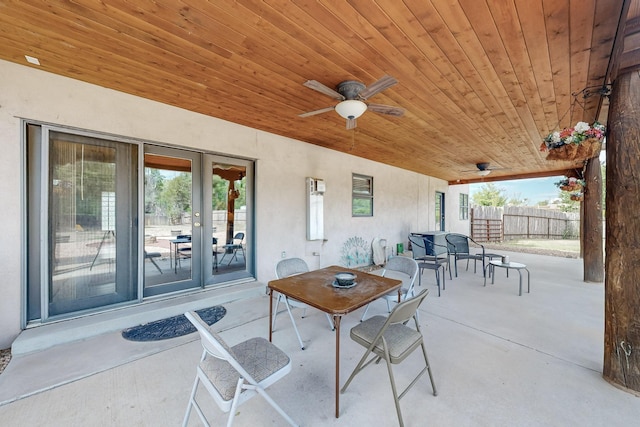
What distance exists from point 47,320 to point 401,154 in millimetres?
6017

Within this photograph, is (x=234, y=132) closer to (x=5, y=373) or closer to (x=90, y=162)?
(x=90, y=162)

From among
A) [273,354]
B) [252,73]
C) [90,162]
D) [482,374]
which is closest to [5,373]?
[90,162]

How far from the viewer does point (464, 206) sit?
10.8 m

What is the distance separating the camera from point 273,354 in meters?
1.53

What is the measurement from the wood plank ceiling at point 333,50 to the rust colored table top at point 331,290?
1961 millimetres

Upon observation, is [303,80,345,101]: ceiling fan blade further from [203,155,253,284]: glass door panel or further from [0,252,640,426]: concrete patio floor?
[0,252,640,426]: concrete patio floor

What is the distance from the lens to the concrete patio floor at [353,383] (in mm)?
1558

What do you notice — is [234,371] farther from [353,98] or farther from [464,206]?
[464,206]

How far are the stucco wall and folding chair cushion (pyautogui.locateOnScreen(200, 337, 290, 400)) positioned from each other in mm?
2404

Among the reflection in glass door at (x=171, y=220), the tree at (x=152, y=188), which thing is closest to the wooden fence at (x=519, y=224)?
the reflection in glass door at (x=171, y=220)

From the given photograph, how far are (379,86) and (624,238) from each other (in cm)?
219

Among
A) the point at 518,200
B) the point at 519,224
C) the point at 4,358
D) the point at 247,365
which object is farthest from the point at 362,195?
the point at 518,200

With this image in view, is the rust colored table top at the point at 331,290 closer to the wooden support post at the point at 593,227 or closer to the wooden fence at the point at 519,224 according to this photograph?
the wooden support post at the point at 593,227

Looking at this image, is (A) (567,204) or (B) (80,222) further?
(A) (567,204)
